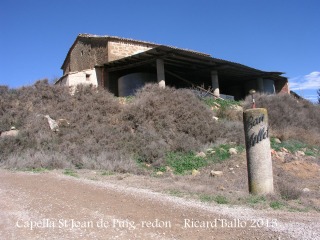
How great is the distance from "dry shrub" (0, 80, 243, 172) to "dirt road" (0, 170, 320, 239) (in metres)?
4.57

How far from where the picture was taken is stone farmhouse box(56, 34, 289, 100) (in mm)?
22734

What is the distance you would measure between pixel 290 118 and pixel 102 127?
1163 centimetres

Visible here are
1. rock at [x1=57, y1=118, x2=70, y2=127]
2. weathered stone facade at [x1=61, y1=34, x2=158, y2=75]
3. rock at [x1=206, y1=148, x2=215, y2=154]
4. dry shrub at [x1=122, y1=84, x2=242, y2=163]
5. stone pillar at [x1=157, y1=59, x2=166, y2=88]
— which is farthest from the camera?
weathered stone facade at [x1=61, y1=34, x2=158, y2=75]

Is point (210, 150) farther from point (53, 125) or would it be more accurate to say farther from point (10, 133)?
point (10, 133)

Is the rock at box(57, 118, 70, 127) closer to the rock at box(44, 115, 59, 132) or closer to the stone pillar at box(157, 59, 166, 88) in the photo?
the rock at box(44, 115, 59, 132)

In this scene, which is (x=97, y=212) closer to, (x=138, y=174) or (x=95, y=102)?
(x=138, y=174)

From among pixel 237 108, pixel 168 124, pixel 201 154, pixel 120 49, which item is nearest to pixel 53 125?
pixel 168 124

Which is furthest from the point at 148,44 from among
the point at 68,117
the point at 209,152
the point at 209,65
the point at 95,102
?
the point at 209,152

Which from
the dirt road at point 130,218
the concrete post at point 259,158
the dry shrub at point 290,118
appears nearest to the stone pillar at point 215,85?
the dry shrub at point 290,118

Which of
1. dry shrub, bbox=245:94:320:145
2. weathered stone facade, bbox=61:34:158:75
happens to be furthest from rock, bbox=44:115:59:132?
dry shrub, bbox=245:94:320:145

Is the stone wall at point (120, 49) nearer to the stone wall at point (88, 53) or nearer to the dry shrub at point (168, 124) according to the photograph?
the stone wall at point (88, 53)

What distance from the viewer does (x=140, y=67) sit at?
25.2 m

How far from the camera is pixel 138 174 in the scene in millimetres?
11609

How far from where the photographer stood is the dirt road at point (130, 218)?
5148mm
